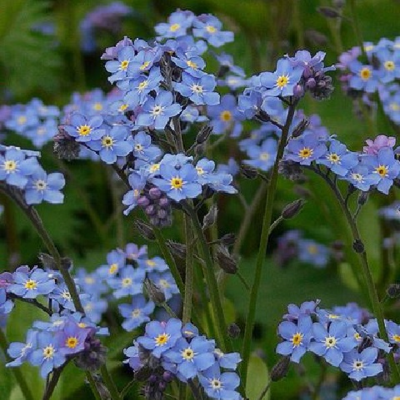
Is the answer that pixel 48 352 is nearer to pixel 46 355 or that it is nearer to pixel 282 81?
Result: pixel 46 355

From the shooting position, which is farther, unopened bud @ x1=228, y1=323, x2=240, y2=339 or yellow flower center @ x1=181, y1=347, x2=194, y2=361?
unopened bud @ x1=228, y1=323, x2=240, y2=339

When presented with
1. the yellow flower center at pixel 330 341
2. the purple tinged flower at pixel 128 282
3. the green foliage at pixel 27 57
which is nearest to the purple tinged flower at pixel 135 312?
the purple tinged flower at pixel 128 282

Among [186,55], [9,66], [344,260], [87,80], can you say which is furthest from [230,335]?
[87,80]

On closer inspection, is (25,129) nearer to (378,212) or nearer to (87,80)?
(378,212)

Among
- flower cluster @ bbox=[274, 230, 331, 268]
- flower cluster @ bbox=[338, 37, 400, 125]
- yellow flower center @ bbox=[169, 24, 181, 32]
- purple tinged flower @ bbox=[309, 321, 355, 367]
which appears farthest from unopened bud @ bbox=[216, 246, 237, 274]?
flower cluster @ bbox=[274, 230, 331, 268]

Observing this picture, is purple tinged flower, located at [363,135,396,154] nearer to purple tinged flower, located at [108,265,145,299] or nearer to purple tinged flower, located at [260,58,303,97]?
purple tinged flower, located at [260,58,303,97]

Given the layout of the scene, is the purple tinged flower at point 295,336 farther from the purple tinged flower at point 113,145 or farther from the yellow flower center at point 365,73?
the yellow flower center at point 365,73

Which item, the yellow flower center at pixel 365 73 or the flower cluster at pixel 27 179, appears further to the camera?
the yellow flower center at pixel 365 73
